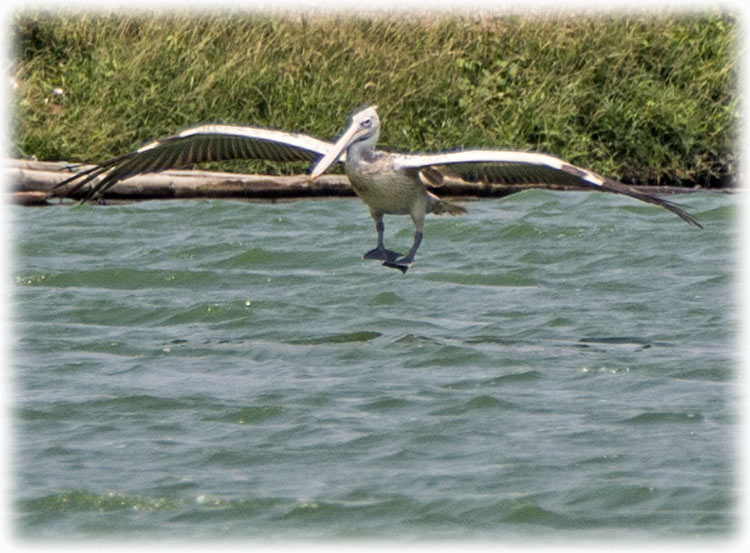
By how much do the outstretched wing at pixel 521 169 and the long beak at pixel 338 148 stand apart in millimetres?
291

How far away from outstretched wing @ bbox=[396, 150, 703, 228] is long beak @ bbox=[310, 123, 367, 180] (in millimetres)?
291

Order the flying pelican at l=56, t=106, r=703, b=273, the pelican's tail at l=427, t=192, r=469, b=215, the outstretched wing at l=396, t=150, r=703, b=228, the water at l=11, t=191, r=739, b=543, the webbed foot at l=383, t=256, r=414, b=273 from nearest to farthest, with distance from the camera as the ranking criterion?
1. the water at l=11, t=191, r=739, b=543
2. the outstretched wing at l=396, t=150, r=703, b=228
3. the flying pelican at l=56, t=106, r=703, b=273
4. the webbed foot at l=383, t=256, r=414, b=273
5. the pelican's tail at l=427, t=192, r=469, b=215

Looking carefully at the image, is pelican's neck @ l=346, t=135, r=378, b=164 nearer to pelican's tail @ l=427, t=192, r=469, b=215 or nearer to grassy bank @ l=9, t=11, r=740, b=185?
pelican's tail @ l=427, t=192, r=469, b=215

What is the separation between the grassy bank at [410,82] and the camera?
13609 mm

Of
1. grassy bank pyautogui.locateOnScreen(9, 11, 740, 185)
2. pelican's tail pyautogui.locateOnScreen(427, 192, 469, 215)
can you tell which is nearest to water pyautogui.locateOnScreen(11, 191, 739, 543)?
pelican's tail pyautogui.locateOnScreen(427, 192, 469, 215)

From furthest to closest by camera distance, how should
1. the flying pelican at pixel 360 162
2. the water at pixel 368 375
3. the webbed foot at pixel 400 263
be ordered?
1. the webbed foot at pixel 400 263
2. the flying pelican at pixel 360 162
3. the water at pixel 368 375

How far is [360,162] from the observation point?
8375mm

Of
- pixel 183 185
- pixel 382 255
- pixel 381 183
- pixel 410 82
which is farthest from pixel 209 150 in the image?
pixel 410 82

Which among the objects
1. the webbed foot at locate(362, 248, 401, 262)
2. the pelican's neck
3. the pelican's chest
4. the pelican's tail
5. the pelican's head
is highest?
the pelican's head

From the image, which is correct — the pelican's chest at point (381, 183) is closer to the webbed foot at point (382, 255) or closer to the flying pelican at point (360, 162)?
the flying pelican at point (360, 162)

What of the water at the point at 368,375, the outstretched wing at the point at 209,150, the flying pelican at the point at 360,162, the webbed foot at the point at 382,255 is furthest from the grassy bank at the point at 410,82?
the webbed foot at the point at 382,255

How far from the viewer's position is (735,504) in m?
5.61

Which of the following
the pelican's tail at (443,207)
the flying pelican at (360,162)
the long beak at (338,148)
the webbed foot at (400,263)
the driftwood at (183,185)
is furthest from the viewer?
the driftwood at (183,185)

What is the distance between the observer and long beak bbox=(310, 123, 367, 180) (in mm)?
8023
